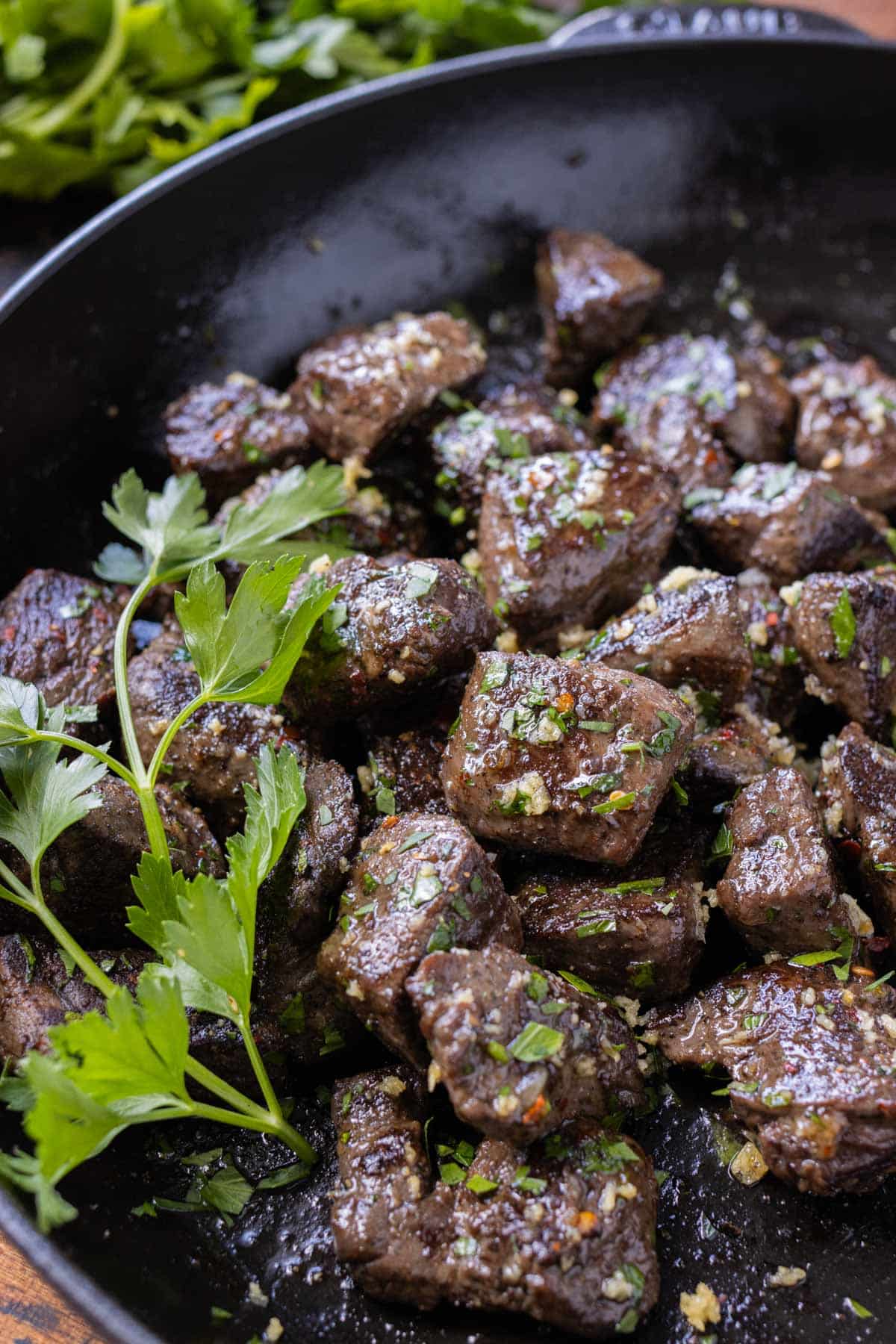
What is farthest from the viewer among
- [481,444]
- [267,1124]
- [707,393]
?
[707,393]

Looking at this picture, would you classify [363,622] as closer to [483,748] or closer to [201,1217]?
[483,748]

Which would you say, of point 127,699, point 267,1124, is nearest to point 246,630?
point 127,699

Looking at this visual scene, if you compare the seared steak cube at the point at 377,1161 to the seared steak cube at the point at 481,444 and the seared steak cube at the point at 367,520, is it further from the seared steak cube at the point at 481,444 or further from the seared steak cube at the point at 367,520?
the seared steak cube at the point at 481,444

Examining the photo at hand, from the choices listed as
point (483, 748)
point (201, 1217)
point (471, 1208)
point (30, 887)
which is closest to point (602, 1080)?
point (471, 1208)

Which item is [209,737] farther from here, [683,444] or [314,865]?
[683,444]

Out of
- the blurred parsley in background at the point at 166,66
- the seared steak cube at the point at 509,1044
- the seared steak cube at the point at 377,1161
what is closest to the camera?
the seared steak cube at the point at 509,1044

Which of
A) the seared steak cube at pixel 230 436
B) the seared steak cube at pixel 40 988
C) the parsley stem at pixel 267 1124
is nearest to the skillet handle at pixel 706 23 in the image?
the seared steak cube at pixel 230 436

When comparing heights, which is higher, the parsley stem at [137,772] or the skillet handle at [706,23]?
the skillet handle at [706,23]

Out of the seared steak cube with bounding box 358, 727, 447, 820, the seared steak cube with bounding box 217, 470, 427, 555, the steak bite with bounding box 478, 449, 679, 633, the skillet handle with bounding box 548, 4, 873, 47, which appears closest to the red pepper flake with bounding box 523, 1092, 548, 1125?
the seared steak cube with bounding box 358, 727, 447, 820
